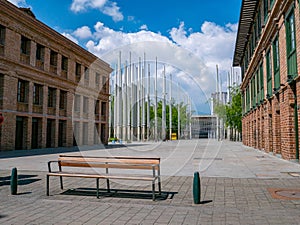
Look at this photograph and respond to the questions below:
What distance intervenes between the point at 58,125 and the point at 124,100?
2144cm

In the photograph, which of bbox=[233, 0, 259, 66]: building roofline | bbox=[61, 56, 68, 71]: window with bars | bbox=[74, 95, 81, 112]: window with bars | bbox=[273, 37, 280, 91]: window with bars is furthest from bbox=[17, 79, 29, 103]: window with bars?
bbox=[273, 37, 280, 91]: window with bars

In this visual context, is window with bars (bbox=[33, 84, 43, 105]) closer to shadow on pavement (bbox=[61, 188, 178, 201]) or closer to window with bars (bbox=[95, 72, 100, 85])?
window with bars (bbox=[95, 72, 100, 85])

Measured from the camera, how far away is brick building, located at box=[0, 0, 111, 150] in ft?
78.8

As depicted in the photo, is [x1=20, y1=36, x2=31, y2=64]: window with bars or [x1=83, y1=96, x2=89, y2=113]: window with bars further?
[x1=83, y1=96, x2=89, y2=113]: window with bars

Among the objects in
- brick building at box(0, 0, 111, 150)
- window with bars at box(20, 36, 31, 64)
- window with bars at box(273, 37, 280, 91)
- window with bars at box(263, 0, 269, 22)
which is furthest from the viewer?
window with bars at box(20, 36, 31, 64)

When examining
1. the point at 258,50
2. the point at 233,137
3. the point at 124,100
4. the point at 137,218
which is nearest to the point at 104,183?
the point at 137,218

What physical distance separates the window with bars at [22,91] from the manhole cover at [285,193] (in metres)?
22.8

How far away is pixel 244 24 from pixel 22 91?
19.5m

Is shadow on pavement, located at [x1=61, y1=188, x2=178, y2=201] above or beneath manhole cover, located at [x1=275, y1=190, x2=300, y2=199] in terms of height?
beneath

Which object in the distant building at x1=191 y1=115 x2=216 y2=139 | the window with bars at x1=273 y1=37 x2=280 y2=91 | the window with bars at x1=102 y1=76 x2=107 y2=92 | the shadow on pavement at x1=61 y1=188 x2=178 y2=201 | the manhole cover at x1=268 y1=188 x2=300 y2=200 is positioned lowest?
the shadow on pavement at x1=61 y1=188 x2=178 y2=201

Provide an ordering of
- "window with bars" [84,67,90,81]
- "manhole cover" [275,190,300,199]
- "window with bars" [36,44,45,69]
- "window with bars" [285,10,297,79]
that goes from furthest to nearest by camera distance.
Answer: "window with bars" [84,67,90,81], "window with bars" [36,44,45,69], "window with bars" [285,10,297,79], "manhole cover" [275,190,300,199]

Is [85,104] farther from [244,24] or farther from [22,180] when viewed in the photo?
[22,180]

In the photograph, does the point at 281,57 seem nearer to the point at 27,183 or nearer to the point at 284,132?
the point at 284,132

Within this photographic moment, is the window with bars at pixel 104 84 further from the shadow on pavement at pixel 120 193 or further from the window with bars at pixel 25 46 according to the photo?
the shadow on pavement at pixel 120 193
